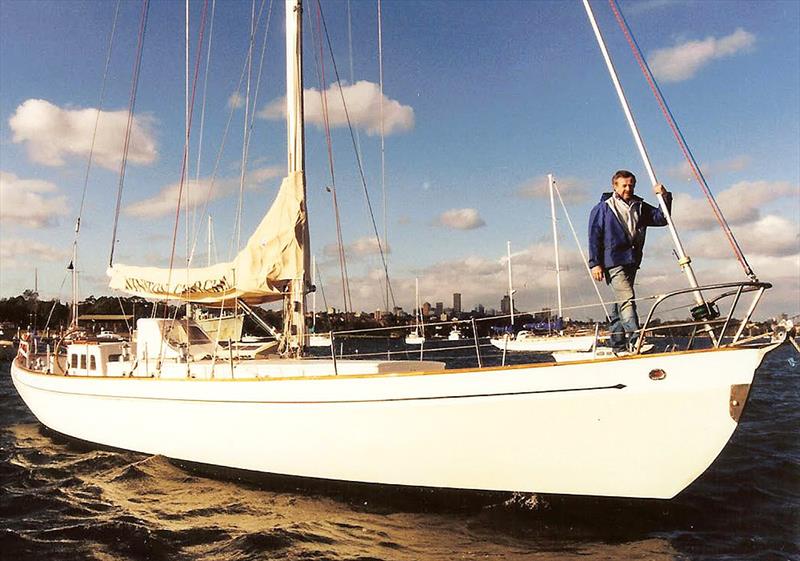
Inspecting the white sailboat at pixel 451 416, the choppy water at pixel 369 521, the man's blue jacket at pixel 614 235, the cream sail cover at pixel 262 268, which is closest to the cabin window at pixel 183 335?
the cream sail cover at pixel 262 268

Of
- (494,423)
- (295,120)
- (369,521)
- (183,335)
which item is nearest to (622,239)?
(494,423)

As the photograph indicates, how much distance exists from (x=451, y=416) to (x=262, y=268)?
15.8ft

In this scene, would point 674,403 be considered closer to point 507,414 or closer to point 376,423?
point 507,414

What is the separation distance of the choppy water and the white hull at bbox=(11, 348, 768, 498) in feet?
1.08

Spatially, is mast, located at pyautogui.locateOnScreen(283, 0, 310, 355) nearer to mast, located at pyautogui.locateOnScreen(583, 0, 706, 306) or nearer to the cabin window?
the cabin window

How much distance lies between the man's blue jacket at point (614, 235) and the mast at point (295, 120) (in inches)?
206

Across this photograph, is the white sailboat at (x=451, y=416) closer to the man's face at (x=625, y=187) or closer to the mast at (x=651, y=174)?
the mast at (x=651, y=174)

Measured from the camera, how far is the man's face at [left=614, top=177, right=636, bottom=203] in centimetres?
691

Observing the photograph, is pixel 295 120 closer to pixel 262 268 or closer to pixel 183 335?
pixel 262 268

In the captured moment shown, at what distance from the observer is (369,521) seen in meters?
6.90

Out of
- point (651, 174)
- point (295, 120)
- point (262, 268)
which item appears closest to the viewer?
point (651, 174)

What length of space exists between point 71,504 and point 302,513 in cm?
346

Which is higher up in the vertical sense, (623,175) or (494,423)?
(623,175)

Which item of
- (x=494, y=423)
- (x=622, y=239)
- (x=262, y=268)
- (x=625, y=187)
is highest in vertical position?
(x=625, y=187)
